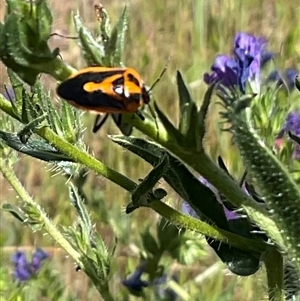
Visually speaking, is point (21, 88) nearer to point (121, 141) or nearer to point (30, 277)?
point (121, 141)

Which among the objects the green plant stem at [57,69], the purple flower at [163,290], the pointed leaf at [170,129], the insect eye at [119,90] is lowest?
the purple flower at [163,290]

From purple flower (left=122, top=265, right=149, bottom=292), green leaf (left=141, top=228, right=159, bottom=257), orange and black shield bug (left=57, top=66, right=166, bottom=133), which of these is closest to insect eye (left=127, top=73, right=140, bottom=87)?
orange and black shield bug (left=57, top=66, right=166, bottom=133)

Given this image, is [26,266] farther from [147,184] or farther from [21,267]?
[147,184]

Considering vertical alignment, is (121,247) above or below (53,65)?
below

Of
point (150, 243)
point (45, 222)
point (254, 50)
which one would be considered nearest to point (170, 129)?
point (45, 222)

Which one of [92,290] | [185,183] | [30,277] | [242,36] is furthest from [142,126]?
[92,290]

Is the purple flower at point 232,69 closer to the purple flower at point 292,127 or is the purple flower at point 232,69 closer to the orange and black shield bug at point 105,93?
the purple flower at point 292,127

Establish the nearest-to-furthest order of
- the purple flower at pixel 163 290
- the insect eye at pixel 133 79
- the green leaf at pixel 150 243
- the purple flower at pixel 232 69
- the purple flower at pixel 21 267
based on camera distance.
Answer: the insect eye at pixel 133 79 < the purple flower at pixel 232 69 < the green leaf at pixel 150 243 < the purple flower at pixel 163 290 < the purple flower at pixel 21 267

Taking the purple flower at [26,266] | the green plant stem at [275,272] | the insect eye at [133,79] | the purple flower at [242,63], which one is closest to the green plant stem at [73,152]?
the insect eye at [133,79]
